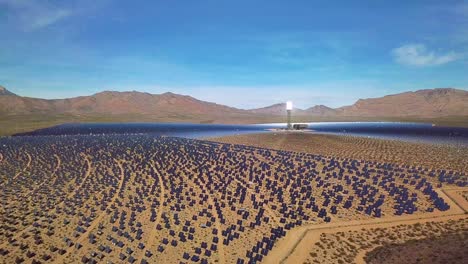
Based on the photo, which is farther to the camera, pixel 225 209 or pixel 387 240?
pixel 225 209

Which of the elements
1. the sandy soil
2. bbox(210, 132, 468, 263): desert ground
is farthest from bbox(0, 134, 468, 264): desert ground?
the sandy soil

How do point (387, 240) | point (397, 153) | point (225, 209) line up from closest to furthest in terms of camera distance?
point (387, 240), point (225, 209), point (397, 153)

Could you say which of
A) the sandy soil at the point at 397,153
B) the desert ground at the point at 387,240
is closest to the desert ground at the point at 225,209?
the desert ground at the point at 387,240

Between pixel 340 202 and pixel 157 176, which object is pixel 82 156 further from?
pixel 340 202

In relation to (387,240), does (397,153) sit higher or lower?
higher

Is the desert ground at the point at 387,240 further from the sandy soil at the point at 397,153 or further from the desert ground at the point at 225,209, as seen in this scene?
the sandy soil at the point at 397,153

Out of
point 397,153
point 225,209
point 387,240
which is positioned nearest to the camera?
point 387,240

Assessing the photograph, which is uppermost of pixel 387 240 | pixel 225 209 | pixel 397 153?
pixel 397 153

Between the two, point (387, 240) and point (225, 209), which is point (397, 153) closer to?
point (387, 240)

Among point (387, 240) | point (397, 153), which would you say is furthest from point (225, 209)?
point (397, 153)
